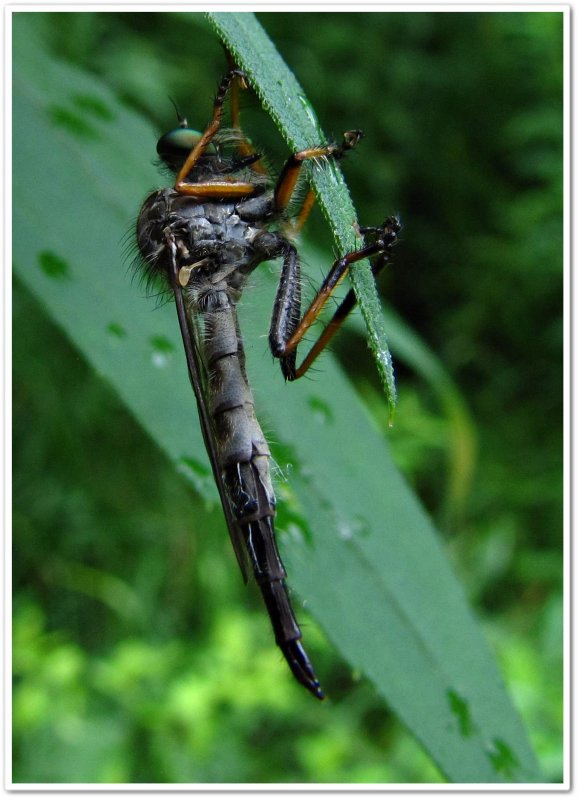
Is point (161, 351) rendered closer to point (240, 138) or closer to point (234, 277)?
point (234, 277)

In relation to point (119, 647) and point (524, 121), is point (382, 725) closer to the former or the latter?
point (119, 647)

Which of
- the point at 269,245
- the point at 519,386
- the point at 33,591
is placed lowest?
the point at 33,591

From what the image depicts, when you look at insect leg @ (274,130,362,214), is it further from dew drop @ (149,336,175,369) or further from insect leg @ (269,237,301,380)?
dew drop @ (149,336,175,369)

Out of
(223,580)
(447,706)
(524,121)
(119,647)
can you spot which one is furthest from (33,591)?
(524,121)

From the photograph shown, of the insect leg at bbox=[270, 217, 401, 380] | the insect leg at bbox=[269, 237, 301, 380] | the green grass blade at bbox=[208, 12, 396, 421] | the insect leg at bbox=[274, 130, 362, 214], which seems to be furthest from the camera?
the insect leg at bbox=[269, 237, 301, 380]

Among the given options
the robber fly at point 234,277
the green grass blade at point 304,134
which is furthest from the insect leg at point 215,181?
the green grass blade at point 304,134

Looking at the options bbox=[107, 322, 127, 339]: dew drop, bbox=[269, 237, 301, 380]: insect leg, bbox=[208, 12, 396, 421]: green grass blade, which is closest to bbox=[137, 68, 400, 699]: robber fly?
bbox=[269, 237, 301, 380]: insect leg

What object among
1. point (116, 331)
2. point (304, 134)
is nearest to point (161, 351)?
point (116, 331)
